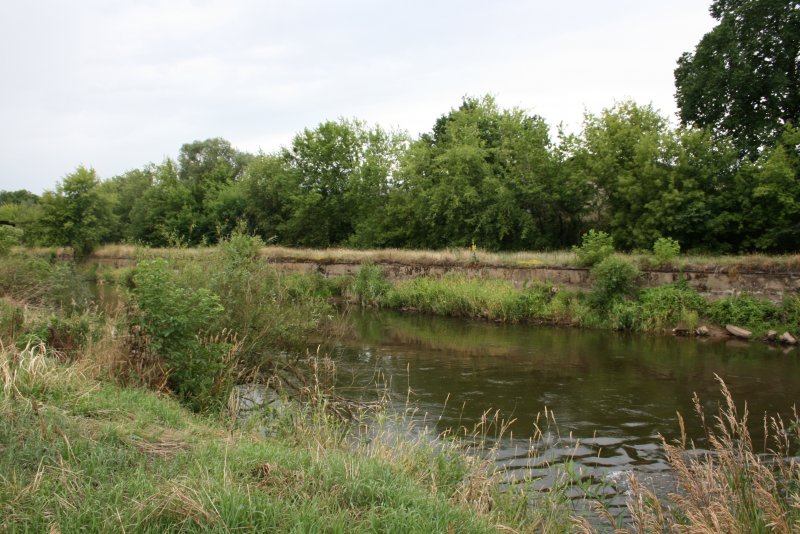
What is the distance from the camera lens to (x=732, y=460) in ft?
16.5

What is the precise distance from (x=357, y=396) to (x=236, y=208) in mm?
39237

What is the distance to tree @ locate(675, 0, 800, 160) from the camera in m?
24.6

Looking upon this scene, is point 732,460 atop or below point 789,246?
below

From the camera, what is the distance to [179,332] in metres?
7.62

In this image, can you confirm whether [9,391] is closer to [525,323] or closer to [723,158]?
A: [525,323]

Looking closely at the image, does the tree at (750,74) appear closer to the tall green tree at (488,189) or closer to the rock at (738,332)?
the tall green tree at (488,189)

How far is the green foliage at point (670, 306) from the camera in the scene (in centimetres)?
1870

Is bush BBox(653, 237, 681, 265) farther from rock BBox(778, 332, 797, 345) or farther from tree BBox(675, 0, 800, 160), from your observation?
tree BBox(675, 0, 800, 160)

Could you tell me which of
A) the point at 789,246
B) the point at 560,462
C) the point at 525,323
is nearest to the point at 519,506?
the point at 560,462

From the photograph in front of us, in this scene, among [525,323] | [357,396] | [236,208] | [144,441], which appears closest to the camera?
[144,441]

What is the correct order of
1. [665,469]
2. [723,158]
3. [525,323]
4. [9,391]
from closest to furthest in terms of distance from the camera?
[9,391], [665,469], [525,323], [723,158]

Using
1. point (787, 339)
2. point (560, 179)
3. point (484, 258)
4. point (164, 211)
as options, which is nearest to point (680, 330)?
point (787, 339)

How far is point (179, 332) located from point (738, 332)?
1639cm

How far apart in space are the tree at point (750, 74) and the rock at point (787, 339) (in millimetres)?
10331
